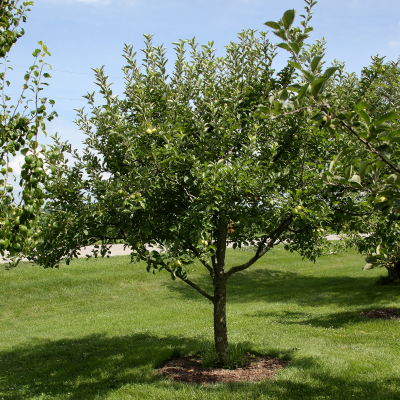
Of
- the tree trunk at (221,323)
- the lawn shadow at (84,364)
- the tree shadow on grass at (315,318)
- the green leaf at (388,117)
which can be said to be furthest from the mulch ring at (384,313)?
the green leaf at (388,117)

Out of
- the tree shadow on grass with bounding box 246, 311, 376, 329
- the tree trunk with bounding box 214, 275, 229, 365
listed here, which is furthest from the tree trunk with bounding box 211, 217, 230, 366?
the tree shadow on grass with bounding box 246, 311, 376, 329

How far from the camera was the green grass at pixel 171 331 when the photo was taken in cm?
575

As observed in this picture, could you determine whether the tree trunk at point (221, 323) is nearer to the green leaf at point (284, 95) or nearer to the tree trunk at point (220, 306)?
the tree trunk at point (220, 306)

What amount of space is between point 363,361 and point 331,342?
1.62 m

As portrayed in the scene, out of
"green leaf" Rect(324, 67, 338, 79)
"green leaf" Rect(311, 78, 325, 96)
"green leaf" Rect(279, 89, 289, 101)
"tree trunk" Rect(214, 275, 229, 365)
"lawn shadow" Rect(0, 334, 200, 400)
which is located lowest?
"lawn shadow" Rect(0, 334, 200, 400)

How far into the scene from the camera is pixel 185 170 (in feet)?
16.6

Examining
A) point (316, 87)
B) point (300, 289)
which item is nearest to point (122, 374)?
point (316, 87)

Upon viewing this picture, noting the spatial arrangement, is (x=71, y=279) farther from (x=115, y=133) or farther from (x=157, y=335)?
(x=115, y=133)

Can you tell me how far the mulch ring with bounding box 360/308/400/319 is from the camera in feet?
32.8

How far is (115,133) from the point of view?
15.2ft

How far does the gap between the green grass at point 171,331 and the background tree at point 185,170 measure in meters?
2.25

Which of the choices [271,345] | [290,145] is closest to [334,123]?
[290,145]

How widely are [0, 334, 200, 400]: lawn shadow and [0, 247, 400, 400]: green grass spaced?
0.08 ft

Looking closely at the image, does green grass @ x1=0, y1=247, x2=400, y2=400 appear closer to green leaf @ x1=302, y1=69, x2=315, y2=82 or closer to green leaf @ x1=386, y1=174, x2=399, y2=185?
green leaf @ x1=386, y1=174, x2=399, y2=185
